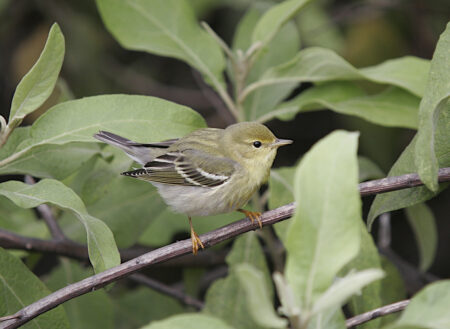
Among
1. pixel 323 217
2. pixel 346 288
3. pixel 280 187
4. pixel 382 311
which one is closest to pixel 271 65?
pixel 280 187

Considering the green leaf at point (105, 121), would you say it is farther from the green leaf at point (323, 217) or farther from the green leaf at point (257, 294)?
the green leaf at point (257, 294)

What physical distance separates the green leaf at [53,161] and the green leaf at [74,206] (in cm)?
26

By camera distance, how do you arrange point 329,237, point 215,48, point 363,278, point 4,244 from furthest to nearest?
1. point 215,48
2. point 4,244
3. point 329,237
4. point 363,278

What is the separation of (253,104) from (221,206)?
838 mm

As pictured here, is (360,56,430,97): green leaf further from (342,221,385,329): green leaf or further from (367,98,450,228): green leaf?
(342,221,385,329): green leaf

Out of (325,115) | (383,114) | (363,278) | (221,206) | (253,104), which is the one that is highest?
(363,278)

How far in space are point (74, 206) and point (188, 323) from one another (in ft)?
2.81

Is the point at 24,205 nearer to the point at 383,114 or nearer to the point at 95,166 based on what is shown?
the point at 95,166

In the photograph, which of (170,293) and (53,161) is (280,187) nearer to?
(170,293)

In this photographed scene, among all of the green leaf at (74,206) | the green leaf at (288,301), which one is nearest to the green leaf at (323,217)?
the green leaf at (288,301)

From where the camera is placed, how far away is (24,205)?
229cm

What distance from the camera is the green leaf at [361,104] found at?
3.12m

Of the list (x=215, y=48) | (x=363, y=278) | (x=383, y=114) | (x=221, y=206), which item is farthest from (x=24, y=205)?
(x=383, y=114)

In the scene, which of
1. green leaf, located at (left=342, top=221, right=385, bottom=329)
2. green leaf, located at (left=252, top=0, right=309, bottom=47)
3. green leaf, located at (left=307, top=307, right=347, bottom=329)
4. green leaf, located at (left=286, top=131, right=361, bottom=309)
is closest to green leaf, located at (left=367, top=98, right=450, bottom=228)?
green leaf, located at (left=342, top=221, right=385, bottom=329)
